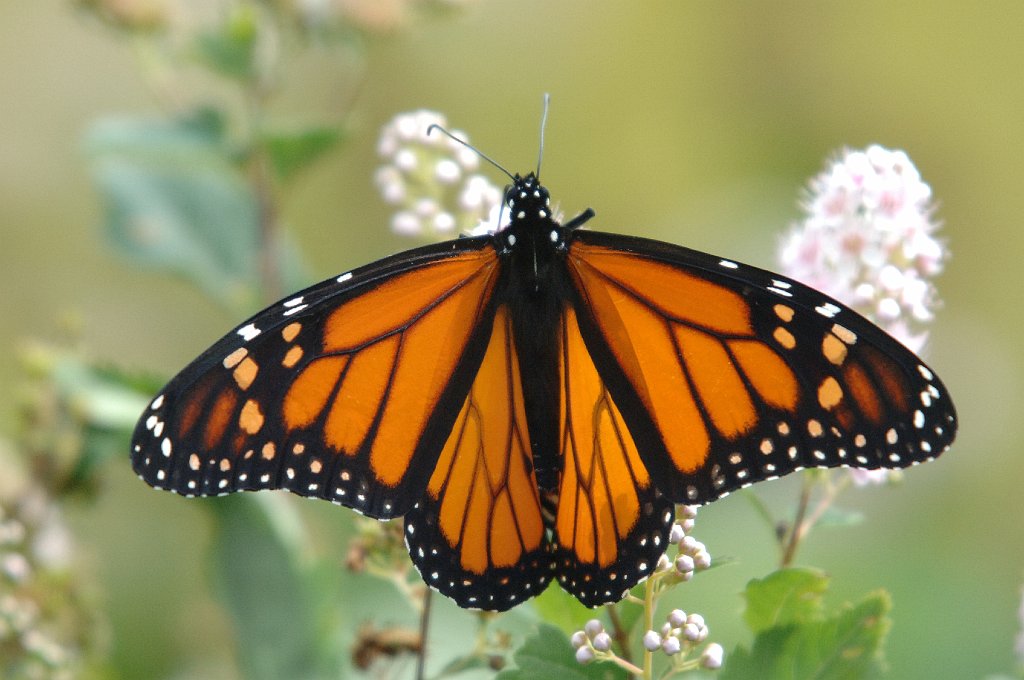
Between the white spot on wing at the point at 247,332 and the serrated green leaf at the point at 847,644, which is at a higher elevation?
the white spot on wing at the point at 247,332

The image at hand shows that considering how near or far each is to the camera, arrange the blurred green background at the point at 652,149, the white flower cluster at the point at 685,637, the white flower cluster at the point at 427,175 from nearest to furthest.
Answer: the white flower cluster at the point at 685,637 < the white flower cluster at the point at 427,175 < the blurred green background at the point at 652,149

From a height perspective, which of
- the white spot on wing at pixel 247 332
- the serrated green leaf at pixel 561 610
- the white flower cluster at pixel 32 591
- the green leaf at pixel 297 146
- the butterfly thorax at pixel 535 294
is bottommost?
the serrated green leaf at pixel 561 610

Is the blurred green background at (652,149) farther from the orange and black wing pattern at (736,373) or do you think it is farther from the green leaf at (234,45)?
the orange and black wing pattern at (736,373)

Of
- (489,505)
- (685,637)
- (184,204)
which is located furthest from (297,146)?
(685,637)

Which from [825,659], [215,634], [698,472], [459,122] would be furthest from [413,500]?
[459,122]

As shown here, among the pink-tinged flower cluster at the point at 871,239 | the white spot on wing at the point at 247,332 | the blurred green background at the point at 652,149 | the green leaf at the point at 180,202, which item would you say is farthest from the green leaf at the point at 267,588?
the blurred green background at the point at 652,149

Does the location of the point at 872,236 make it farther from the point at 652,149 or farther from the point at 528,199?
the point at 652,149

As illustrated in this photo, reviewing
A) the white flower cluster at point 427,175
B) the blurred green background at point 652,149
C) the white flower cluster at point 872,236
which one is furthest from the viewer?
the blurred green background at point 652,149

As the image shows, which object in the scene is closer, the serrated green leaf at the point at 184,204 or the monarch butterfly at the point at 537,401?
the monarch butterfly at the point at 537,401
